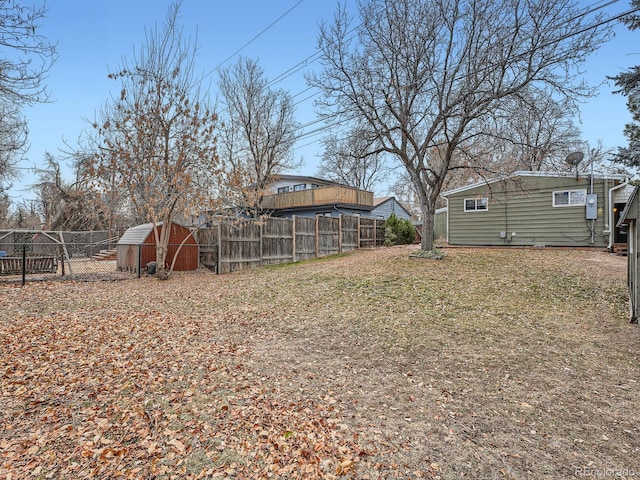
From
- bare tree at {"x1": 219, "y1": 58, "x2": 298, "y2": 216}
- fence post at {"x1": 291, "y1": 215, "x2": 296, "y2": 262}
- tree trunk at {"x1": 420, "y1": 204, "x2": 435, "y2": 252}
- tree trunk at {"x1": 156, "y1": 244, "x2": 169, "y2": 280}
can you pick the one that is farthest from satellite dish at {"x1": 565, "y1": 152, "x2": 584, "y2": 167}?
tree trunk at {"x1": 156, "y1": 244, "x2": 169, "y2": 280}

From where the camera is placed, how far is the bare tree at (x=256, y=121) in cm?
2156

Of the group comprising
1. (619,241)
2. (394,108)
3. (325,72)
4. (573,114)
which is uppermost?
(325,72)

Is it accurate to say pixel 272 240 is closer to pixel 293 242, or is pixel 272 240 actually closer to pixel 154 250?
pixel 293 242

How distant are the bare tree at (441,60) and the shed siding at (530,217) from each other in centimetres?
361

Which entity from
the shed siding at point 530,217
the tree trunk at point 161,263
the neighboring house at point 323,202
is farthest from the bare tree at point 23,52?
the neighboring house at point 323,202

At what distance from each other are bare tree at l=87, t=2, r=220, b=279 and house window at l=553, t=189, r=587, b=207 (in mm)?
13983

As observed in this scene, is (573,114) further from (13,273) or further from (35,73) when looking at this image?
(13,273)

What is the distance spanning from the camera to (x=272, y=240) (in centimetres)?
1431

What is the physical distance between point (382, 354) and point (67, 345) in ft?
15.3

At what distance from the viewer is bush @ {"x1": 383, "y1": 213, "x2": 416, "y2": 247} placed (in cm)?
1894

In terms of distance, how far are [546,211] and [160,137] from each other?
15.7m

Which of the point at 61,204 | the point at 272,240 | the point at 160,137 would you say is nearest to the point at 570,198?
the point at 272,240

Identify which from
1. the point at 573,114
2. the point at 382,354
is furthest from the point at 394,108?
the point at 382,354

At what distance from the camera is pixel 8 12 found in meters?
4.57
